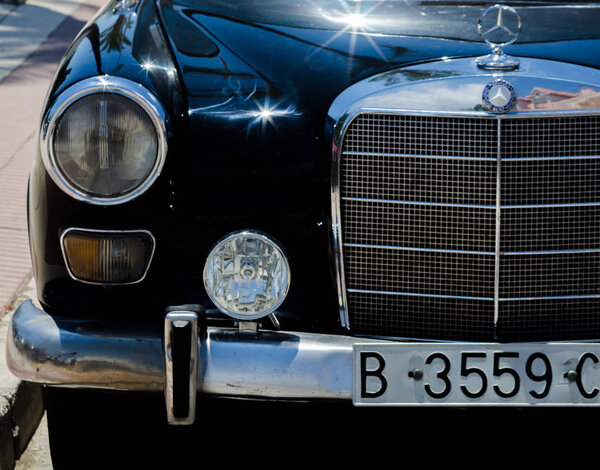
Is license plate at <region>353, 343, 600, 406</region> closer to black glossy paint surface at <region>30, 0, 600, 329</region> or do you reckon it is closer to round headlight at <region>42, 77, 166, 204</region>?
black glossy paint surface at <region>30, 0, 600, 329</region>

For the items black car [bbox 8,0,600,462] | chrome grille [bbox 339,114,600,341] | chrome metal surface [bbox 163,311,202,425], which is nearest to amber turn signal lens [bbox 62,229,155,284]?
black car [bbox 8,0,600,462]

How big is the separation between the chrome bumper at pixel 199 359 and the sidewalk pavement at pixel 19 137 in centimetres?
56

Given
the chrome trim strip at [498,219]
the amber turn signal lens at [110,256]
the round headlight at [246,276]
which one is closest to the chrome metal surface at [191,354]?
A: the round headlight at [246,276]

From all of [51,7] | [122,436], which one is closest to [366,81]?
[122,436]

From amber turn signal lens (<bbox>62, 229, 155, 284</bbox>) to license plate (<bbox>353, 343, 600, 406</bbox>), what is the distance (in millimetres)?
565

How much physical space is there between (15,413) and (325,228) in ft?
3.84

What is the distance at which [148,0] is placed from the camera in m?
2.89

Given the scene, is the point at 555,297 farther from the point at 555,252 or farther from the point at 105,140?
the point at 105,140

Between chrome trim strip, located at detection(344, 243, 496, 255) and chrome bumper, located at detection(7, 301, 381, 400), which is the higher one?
chrome trim strip, located at detection(344, 243, 496, 255)

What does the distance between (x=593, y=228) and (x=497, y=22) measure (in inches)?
22.5

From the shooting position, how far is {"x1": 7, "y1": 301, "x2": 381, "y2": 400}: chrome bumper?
216 centimetres

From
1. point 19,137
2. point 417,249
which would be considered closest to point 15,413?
point 417,249

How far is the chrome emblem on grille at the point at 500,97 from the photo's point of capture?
221 centimetres

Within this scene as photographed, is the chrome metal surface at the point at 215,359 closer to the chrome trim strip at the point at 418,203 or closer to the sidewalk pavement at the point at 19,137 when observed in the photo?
the chrome trim strip at the point at 418,203
